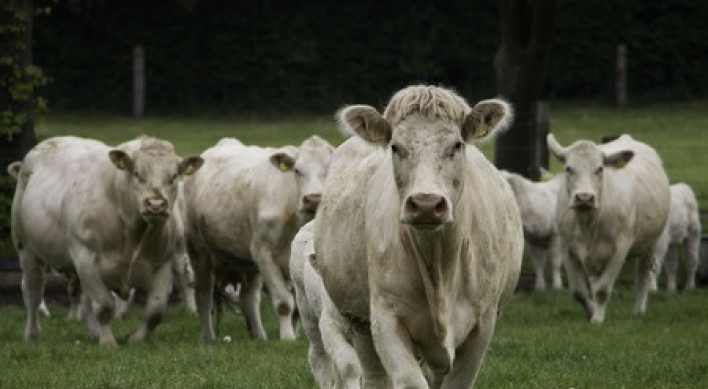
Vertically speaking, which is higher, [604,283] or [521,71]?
[521,71]

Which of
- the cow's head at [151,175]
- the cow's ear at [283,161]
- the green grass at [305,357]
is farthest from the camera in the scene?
the cow's ear at [283,161]

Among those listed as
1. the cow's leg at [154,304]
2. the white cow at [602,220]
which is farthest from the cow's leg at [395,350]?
the white cow at [602,220]

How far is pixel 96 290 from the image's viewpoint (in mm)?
14898

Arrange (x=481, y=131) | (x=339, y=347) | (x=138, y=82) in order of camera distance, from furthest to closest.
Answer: (x=138, y=82) → (x=339, y=347) → (x=481, y=131)

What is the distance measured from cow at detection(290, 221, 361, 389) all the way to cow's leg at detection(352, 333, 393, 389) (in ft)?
0.20

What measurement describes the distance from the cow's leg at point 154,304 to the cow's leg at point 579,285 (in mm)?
4176

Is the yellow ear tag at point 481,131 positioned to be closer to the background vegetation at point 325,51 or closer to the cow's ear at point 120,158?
the cow's ear at point 120,158

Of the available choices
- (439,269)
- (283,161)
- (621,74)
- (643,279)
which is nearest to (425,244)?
(439,269)

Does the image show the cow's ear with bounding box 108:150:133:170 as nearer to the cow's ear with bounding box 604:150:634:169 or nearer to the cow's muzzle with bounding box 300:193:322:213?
the cow's muzzle with bounding box 300:193:322:213

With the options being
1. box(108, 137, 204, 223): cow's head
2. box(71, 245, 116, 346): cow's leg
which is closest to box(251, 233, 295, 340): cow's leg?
box(108, 137, 204, 223): cow's head

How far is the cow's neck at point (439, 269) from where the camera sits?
841cm

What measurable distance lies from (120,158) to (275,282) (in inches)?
77.5

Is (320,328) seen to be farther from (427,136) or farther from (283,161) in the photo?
(283,161)

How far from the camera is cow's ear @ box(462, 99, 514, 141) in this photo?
8.49 m
